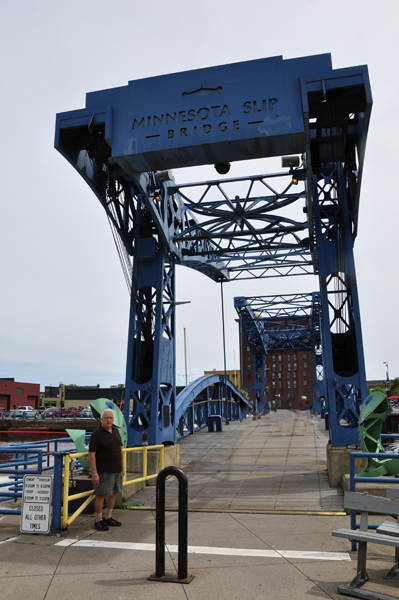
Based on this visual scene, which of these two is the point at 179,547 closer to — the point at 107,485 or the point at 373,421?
the point at 107,485

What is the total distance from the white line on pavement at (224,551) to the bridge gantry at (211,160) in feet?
18.7

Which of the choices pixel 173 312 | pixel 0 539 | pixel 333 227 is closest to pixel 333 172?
pixel 333 227

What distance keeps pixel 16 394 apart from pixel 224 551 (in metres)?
75.0

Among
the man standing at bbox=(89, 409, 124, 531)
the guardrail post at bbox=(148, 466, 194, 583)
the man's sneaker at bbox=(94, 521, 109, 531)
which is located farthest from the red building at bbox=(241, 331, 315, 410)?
the guardrail post at bbox=(148, 466, 194, 583)

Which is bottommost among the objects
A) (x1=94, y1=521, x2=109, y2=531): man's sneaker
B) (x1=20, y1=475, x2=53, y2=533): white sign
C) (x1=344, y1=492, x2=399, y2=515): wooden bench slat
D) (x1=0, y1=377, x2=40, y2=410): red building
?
(x1=94, y1=521, x2=109, y2=531): man's sneaker

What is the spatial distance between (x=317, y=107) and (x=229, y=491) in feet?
27.1

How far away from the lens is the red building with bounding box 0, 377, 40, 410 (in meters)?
72.3

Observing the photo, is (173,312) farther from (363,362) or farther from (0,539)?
(0,539)

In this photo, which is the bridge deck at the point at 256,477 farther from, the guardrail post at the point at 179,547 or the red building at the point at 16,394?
the red building at the point at 16,394

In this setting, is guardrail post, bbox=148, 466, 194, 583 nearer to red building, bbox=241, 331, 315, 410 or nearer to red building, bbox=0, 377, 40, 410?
red building, bbox=0, 377, 40, 410

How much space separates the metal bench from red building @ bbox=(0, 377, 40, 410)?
7222 cm

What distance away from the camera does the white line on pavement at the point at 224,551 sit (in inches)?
227

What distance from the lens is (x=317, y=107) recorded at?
10.1 metres

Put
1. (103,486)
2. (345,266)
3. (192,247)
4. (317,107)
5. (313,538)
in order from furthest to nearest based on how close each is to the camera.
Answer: (192,247) → (345,266) → (317,107) → (103,486) → (313,538)
